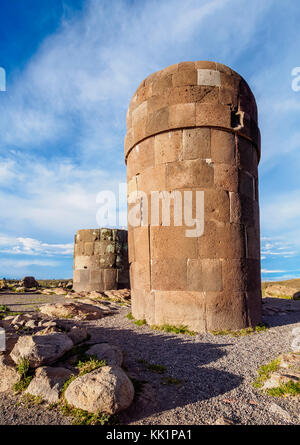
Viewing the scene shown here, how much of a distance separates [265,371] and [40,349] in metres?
2.88

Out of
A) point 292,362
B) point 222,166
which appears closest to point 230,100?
point 222,166

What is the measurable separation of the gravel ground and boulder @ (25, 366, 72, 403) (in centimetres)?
15

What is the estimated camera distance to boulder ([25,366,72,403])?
311 cm

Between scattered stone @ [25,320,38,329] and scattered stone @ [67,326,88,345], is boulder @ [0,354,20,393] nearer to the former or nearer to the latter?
scattered stone @ [67,326,88,345]

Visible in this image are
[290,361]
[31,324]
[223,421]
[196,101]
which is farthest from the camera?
[196,101]

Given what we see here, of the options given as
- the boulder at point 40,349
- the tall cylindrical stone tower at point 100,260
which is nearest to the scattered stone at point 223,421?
the boulder at point 40,349

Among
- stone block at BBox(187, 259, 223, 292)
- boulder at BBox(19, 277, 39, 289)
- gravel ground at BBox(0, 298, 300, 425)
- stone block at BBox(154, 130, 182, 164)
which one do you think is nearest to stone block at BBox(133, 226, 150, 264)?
stone block at BBox(187, 259, 223, 292)

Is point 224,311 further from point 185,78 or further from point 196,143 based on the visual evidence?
point 185,78

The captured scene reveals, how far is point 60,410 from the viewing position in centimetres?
291

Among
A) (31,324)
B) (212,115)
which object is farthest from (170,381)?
(212,115)

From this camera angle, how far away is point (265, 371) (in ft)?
12.6

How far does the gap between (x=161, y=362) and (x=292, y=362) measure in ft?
5.72

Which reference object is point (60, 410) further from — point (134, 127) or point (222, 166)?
point (134, 127)

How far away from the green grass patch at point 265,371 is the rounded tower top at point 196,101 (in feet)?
15.8
